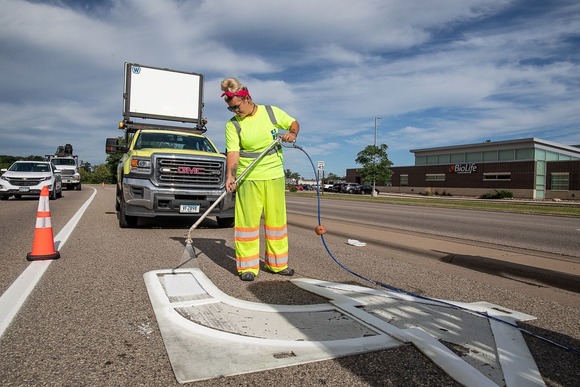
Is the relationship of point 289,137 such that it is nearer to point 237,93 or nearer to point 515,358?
point 237,93

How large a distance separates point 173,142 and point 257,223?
5472 mm

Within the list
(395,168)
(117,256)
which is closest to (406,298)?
(117,256)

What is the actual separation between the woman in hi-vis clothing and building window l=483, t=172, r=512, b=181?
154 feet

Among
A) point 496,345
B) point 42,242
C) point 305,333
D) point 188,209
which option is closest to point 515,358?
point 496,345

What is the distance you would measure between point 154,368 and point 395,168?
61600 mm

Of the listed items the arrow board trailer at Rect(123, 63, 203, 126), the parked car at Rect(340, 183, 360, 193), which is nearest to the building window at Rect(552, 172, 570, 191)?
the parked car at Rect(340, 183, 360, 193)

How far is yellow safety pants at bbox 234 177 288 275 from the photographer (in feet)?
14.6

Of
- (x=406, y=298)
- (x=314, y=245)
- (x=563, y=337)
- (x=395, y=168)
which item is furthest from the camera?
(x=395, y=168)

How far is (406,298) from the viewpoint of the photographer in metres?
3.76

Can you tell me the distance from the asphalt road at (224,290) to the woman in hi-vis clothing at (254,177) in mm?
296

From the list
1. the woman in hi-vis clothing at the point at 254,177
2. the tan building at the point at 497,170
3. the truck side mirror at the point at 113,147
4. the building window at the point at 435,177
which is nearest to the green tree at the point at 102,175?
the tan building at the point at 497,170

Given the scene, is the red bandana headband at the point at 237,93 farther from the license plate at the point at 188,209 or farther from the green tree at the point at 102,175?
the green tree at the point at 102,175

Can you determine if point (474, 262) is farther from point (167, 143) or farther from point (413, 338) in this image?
point (167, 143)

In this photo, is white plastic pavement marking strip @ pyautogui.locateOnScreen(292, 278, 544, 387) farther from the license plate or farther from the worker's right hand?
the license plate
